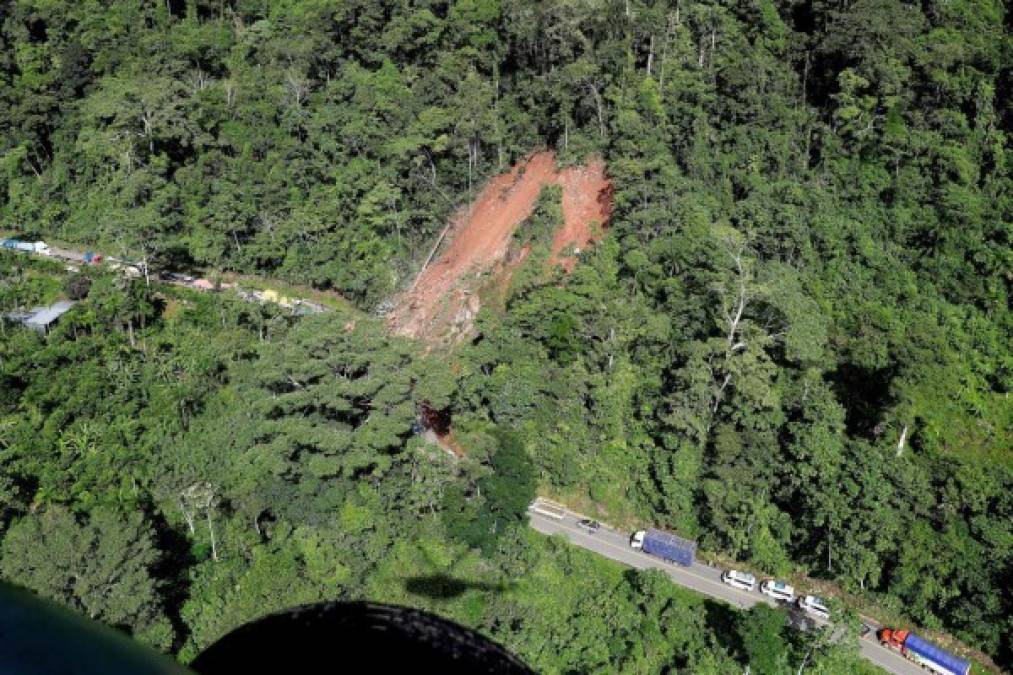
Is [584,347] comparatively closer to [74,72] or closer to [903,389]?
[903,389]

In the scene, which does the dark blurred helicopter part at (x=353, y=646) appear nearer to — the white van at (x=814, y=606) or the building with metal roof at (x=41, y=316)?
the white van at (x=814, y=606)

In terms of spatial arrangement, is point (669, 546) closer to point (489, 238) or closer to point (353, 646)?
point (489, 238)

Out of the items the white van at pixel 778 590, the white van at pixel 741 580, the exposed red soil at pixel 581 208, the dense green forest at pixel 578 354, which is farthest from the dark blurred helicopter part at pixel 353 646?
the exposed red soil at pixel 581 208

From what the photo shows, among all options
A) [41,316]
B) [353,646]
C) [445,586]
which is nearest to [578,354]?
[445,586]

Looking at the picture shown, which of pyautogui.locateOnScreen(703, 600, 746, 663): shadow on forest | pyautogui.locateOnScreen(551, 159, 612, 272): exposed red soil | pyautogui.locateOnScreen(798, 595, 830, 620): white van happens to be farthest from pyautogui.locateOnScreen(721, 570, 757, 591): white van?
pyautogui.locateOnScreen(551, 159, 612, 272): exposed red soil

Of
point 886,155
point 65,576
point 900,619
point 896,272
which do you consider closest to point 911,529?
point 900,619

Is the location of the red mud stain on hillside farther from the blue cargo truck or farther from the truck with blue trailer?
the truck with blue trailer
